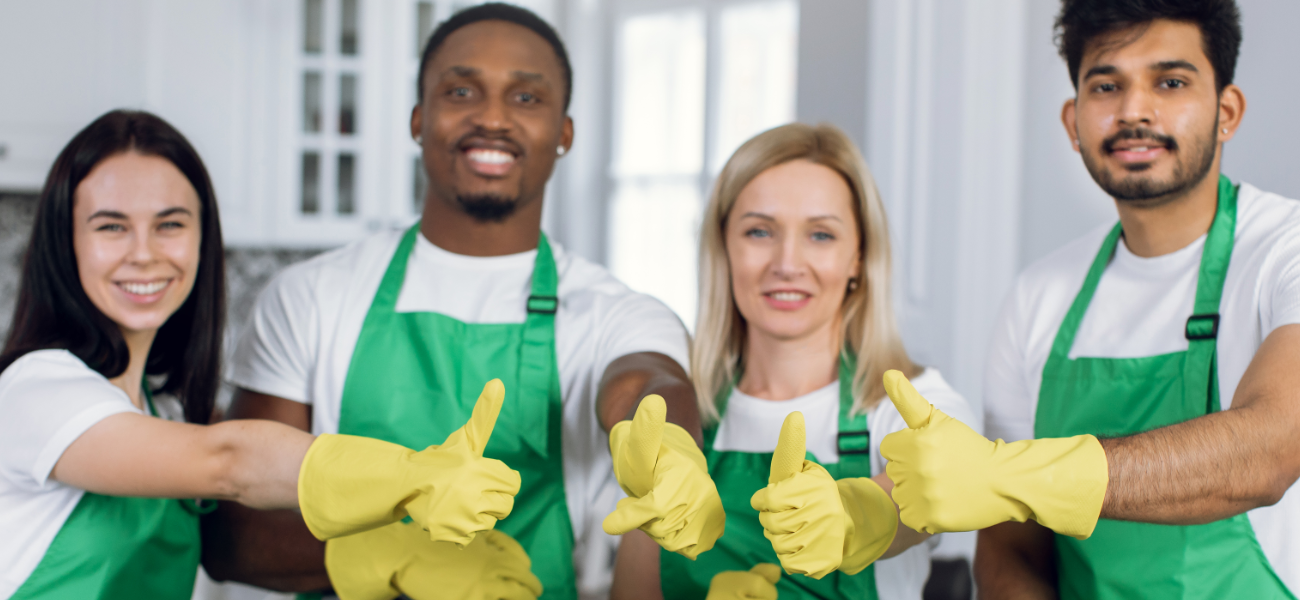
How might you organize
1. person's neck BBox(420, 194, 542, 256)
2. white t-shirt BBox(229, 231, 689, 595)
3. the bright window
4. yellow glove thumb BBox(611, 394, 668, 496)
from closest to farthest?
yellow glove thumb BBox(611, 394, 668, 496), white t-shirt BBox(229, 231, 689, 595), person's neck BBox(420, 194, 542, 256), the bright window

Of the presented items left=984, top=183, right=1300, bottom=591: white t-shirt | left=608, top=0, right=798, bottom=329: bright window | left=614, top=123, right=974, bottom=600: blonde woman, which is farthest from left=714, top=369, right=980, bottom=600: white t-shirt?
left=608, top=0, right=798, bottom=329: bright window

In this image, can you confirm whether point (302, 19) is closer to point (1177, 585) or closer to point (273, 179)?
point (273, 179)

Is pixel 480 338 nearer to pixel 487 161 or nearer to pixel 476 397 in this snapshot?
pixel 476 397

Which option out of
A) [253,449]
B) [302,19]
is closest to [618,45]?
[302,19]

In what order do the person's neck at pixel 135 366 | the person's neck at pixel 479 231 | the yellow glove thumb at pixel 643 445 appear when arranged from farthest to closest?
the person's neck at pixel 479 231 → the person's neck at pixel 135 366 → the yellow glove thumb at pixel 643 445

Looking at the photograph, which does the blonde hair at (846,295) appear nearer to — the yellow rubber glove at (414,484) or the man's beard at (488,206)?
the man's beard at (488,206)

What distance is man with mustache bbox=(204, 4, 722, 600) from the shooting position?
4.47 ft

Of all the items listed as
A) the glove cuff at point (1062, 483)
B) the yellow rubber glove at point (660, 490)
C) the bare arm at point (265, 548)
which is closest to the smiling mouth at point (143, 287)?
the bare arm at point (265, 548)

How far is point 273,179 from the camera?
311 cm

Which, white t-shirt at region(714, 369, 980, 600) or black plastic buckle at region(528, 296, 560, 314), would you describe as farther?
black plastic buckle at region(528, 296, 560, 314)

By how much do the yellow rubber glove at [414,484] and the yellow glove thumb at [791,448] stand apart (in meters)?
0.28

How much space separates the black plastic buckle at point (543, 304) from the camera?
1430 millimetres

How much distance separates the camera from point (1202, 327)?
3.87ft

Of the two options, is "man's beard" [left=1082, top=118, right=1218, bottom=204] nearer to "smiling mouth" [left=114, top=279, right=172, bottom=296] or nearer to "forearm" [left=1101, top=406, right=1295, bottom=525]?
"forearm" [left=1101, top=406, right=1295, bottom=525]
